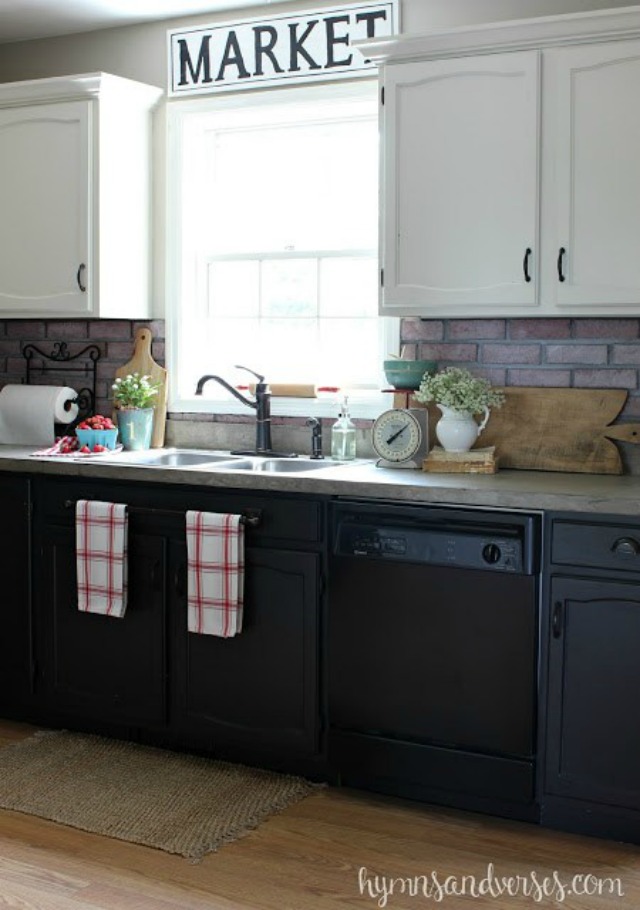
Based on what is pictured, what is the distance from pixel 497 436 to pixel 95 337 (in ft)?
5.65

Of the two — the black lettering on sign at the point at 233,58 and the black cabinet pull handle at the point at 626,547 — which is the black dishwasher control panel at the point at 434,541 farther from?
the black lettering on sign at the point at 233,58

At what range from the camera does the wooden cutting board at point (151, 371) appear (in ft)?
15.0

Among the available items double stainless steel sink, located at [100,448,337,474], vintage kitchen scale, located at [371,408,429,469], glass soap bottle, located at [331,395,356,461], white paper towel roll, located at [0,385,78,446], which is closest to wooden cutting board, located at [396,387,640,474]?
vintage kitchen scale, located at [371,408,429,469]

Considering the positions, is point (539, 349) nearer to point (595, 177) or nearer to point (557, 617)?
point (595, 177)

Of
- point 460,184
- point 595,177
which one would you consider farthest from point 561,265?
point 460,184

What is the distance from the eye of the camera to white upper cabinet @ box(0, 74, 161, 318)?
435 cm

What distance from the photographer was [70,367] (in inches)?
190

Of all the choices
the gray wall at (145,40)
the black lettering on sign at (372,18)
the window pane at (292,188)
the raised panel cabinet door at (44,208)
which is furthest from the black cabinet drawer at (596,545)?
the raised panel cabinet door at (44,208)

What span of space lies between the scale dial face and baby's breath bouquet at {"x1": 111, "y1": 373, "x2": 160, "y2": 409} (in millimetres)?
1016

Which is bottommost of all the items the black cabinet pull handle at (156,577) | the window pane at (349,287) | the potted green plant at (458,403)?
the black cabinet pull handle at (156,577)

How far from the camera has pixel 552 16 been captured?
358 centimetres

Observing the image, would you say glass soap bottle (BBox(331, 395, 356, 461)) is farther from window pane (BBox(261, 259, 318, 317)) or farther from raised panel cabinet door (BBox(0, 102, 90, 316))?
raised panel cabinet door (BBox(0, 102, 90, 316))

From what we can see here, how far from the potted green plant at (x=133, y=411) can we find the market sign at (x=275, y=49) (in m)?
1.10

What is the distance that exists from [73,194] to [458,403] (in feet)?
5.36
